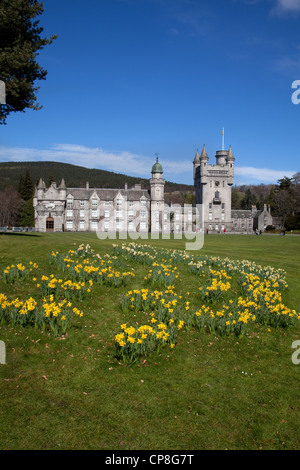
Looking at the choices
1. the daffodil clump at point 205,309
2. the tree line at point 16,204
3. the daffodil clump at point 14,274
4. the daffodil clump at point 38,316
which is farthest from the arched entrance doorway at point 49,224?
the daffodil clump at point 38,316

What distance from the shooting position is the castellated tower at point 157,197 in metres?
74.7

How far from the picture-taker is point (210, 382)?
6.55 m

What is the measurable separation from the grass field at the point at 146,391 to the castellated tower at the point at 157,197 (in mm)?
66766

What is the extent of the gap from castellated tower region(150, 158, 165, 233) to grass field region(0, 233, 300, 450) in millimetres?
66766

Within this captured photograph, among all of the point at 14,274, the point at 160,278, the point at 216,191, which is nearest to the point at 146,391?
the point at 160,278

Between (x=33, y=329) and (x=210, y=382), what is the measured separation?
13.5 feet

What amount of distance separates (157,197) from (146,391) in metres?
70.0

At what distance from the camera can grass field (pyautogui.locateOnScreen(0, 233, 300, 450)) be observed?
5.01 meters

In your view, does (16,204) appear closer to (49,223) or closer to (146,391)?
(49,223)

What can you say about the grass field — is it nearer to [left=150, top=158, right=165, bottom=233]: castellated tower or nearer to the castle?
the castle

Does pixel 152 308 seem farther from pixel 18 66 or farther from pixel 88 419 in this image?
pixel 18 66

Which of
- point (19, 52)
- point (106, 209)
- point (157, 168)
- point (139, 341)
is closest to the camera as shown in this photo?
point (139, 341)

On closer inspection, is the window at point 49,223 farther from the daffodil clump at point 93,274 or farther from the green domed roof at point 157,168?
the daffodil clump at point 93,274

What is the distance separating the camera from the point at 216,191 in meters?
90.5
